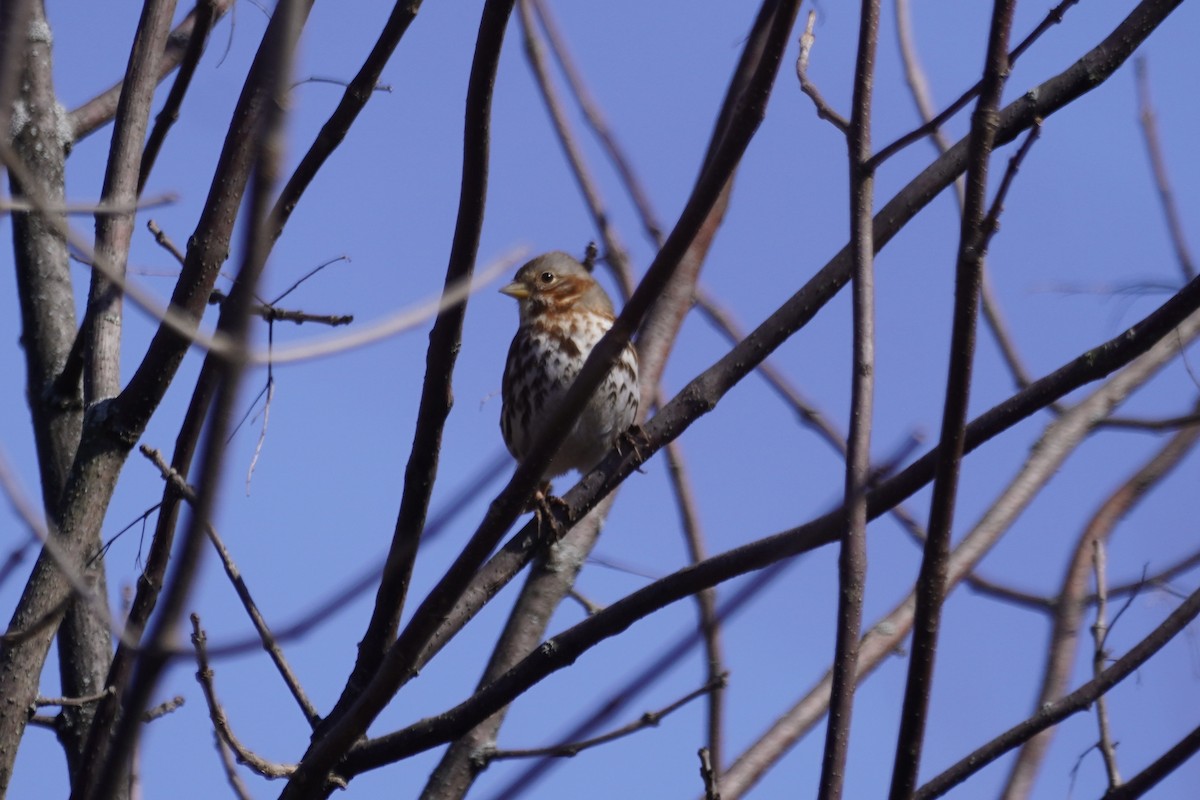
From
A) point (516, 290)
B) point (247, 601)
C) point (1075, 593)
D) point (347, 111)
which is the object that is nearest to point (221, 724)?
point (247, 601)

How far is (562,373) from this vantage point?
5.48 meters

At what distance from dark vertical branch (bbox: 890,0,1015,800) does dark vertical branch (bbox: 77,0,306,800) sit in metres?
0.99

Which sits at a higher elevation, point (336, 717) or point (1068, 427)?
point (1068, 427)

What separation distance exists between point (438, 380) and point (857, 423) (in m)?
0.92

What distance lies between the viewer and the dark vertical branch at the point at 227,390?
1292mm

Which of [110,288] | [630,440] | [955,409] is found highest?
[110,288]

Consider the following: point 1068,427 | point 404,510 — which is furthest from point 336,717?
point 1068,427

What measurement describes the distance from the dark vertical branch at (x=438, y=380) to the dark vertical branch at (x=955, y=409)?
0.85m

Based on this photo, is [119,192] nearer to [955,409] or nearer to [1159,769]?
[955,409]

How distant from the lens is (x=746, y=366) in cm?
301

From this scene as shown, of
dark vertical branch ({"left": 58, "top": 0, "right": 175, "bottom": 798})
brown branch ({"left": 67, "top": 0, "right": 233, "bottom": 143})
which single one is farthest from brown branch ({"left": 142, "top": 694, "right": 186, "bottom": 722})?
brown branch ({"left": 67, "top": 0, "right": 233, "bottom": 143})

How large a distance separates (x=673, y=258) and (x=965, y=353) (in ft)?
1.72

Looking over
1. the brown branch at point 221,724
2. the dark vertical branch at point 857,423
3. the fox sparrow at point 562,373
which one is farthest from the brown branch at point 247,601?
the fox sparrow at point 562,373

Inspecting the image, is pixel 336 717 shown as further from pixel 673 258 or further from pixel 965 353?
pixel 965 353
